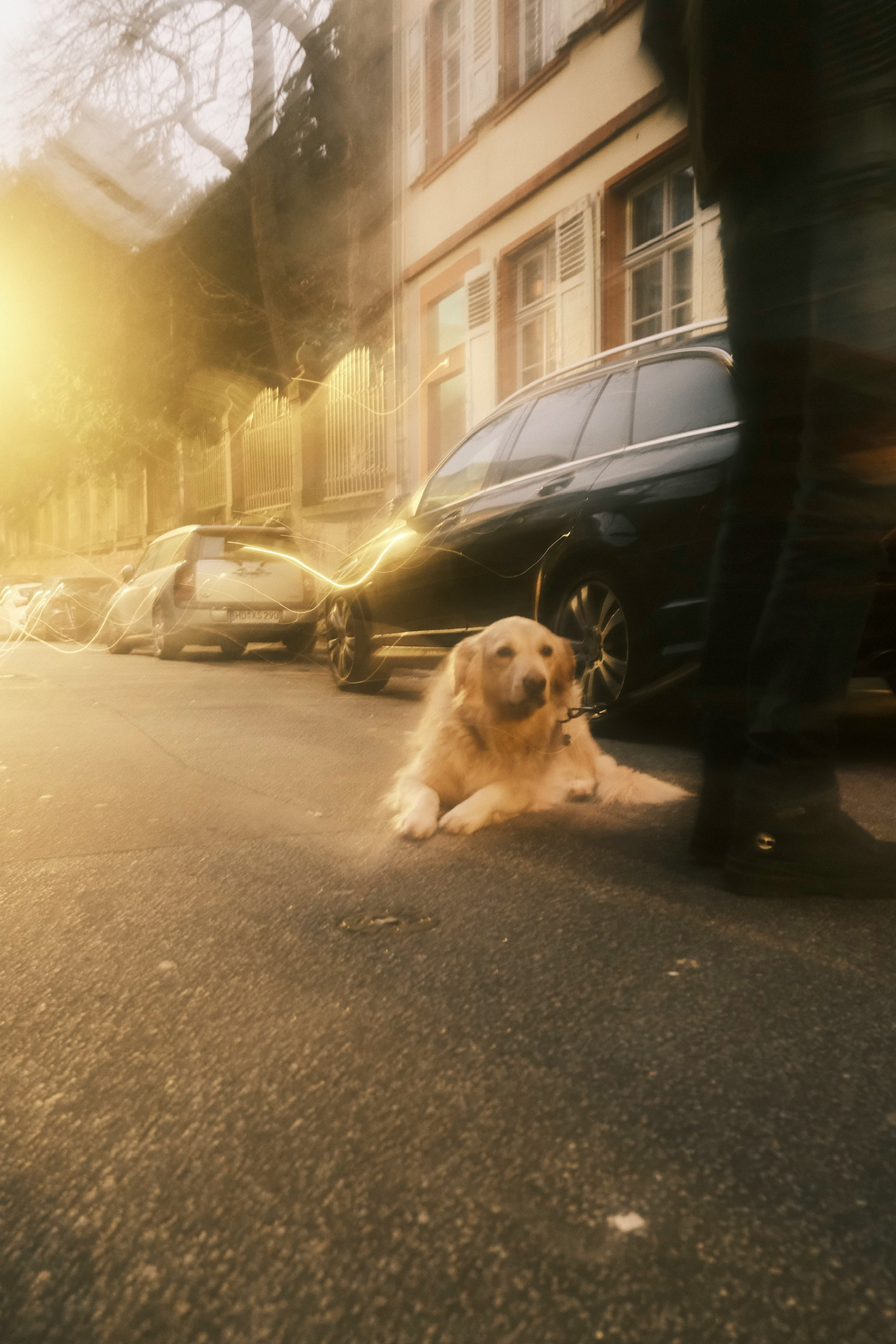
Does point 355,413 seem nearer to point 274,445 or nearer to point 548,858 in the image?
point 274,445

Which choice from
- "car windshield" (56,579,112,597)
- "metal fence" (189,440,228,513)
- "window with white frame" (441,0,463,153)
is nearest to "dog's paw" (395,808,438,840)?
"window with white frame" (441,0,463,153)

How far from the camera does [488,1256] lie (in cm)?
110

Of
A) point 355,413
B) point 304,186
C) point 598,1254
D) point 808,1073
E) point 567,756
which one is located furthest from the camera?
point 355,413

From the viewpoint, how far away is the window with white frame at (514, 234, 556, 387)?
12.0 metres

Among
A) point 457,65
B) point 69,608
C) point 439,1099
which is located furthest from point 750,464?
point 69,608

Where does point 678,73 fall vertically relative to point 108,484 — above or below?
below

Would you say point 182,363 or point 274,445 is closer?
point 182,363

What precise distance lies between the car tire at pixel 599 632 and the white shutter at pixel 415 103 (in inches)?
423

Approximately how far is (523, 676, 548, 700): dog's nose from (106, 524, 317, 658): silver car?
801cm

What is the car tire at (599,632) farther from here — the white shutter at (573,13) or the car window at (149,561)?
the car window at (149,561)

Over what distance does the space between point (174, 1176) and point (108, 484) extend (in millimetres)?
26083

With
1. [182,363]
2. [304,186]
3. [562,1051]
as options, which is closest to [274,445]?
[182,363]

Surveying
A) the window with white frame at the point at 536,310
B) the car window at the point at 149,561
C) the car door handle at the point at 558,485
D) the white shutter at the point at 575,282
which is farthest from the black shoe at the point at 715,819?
the car window at the point at 149,561

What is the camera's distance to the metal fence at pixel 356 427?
54.9 feet
